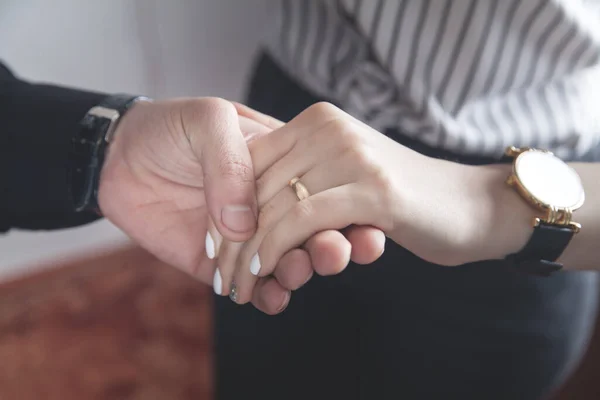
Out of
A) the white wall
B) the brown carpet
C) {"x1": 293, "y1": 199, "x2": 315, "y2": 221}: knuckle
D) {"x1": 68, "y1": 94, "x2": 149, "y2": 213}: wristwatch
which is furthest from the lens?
the brown carpet

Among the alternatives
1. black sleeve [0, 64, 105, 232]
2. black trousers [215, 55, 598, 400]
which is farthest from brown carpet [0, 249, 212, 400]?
black sleeve [0, 64, 105, 232]

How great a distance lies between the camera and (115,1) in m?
0.97

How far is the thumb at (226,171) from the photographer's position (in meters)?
0.47

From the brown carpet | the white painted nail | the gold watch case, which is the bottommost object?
the brown carpet

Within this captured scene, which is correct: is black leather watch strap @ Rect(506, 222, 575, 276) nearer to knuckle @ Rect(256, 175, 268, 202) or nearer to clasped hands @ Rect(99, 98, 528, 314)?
clasped hands @ Rect(99, 98, 528, 314)

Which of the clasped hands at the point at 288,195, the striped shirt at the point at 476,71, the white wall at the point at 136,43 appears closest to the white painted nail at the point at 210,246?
the clasped hands at the point at 288,195

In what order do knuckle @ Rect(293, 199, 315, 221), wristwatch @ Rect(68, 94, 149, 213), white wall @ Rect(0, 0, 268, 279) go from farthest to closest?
white wall @ Rect(0, 0, 268, 279)
wristwatch @ Rect(68, 94, 149, 213)
knuckle @ Rect(293, 199, 315, 221)

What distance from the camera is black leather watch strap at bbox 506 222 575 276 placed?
19.5 inches

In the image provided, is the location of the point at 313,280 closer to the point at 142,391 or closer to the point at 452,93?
the point at 452,93

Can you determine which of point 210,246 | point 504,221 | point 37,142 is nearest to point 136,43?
point 37,142

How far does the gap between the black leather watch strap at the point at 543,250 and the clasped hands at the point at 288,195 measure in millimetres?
12

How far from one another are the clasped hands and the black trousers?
10 cm

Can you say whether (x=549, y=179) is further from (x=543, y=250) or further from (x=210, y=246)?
(x=210, y=246)

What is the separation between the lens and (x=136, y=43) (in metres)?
1.02
